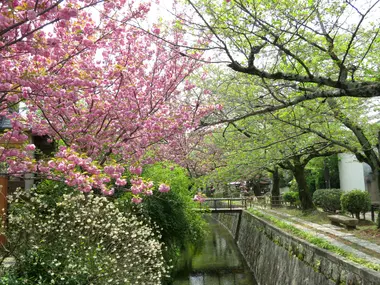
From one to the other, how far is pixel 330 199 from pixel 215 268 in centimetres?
722

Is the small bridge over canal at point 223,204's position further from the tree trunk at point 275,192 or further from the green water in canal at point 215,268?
the green water in canal at point 215,268

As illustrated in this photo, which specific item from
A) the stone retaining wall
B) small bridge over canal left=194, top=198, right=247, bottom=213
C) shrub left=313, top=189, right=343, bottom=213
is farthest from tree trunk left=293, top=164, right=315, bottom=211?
small bridge over canal left=194, top=198, right=247, bottom=213

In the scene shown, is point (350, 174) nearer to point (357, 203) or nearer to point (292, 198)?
point (292, 198)

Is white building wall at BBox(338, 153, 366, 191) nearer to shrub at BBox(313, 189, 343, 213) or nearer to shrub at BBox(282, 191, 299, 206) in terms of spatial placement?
shrub at BBox(313, 189, 343, 213)

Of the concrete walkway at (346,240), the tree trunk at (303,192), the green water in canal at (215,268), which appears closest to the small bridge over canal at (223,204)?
the green water in canal at (215,268)

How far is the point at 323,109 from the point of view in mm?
10695

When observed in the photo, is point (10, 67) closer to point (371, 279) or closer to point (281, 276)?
point (371, 279)

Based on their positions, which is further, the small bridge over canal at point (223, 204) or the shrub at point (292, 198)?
the shrub at point (292, 198)

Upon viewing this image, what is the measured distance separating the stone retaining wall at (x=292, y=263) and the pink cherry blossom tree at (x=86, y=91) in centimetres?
389

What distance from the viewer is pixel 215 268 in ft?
61.4

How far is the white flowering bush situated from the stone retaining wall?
12.1 ft

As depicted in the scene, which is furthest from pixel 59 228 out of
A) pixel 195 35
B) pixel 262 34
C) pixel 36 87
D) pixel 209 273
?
pixel 209 273

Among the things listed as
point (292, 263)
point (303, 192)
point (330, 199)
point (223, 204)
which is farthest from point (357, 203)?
point (223, 204)

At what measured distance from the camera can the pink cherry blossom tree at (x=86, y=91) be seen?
535 cm
